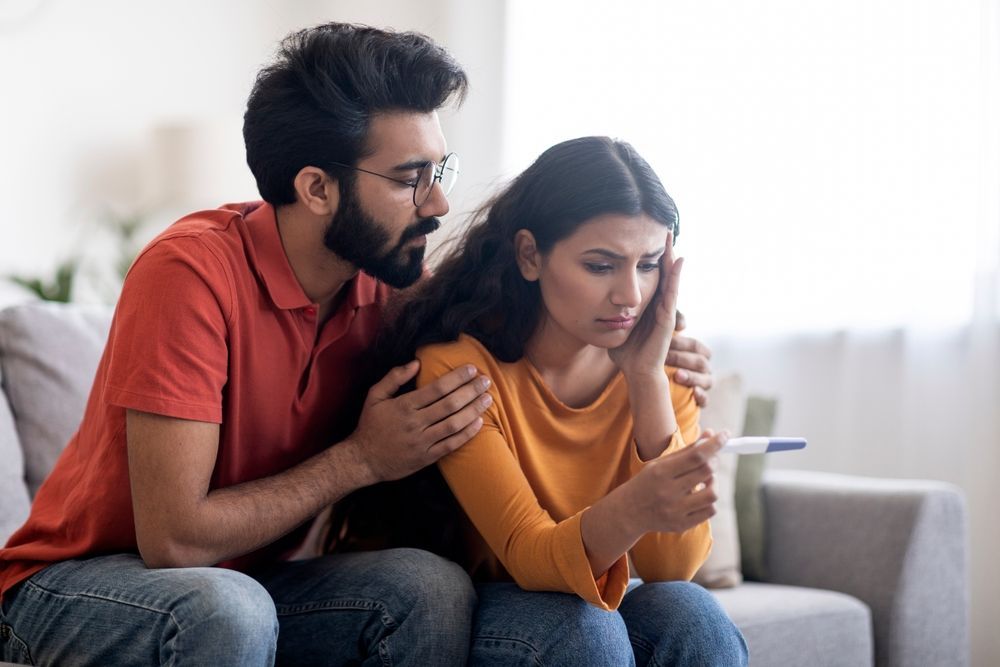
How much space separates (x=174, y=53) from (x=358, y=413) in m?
2.23

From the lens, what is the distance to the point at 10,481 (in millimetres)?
1669

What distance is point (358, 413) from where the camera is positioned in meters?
1.59

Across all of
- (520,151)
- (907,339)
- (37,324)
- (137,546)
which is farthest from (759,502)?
(520,151)

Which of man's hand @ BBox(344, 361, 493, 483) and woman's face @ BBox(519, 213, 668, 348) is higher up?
woman's face @ BBox(519, 213, 668, 348)

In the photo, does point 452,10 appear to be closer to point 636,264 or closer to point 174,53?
point 174,53

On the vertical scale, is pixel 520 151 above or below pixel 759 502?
above

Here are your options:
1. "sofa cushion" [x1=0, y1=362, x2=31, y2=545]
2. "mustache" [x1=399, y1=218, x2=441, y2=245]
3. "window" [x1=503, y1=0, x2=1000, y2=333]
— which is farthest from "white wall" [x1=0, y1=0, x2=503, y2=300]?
"mustache" [x1=399, y1=218, x2=441, y2=245]

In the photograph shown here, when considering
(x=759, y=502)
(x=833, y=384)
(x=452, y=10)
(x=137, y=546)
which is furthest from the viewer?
(x=452, y=10)

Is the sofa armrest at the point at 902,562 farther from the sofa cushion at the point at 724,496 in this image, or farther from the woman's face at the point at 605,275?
the woman's face at the point at 605,275

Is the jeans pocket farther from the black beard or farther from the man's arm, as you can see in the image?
the black beard

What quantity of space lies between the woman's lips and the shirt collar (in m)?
0.37

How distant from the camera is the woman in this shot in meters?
1.33

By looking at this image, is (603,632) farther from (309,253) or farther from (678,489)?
(309,253)

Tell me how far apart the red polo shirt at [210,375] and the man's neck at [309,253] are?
0.09 ft
